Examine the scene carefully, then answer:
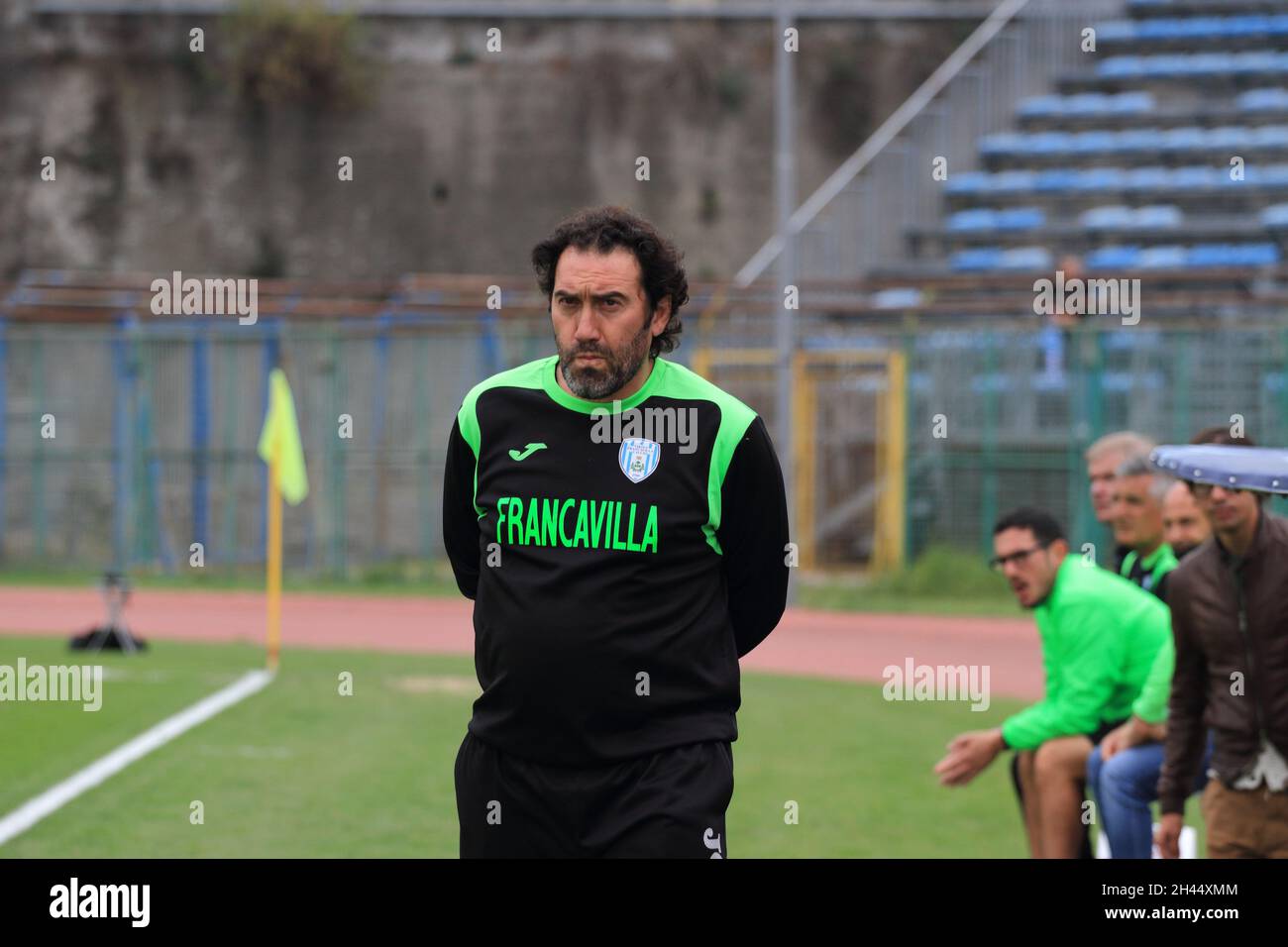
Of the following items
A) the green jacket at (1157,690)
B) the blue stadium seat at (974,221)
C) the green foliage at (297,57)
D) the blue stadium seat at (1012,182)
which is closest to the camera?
the green jacket at (1157,690)

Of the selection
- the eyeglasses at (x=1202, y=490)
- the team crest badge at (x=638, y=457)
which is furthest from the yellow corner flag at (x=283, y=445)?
the team crest badge at (x=638, y=457)

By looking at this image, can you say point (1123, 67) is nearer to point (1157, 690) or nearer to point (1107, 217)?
point (1107, 217)

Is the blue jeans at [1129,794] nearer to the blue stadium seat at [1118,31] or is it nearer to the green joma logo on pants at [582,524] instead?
the green joma logo on pants at [582,524]

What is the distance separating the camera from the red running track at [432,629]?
18000 mm

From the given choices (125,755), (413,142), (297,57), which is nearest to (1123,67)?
(413,142)

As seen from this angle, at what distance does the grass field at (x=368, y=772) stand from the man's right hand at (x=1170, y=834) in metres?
2.97

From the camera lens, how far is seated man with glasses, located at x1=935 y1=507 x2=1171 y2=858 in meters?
7.59

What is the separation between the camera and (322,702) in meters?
14.1

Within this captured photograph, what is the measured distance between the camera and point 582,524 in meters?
4.42

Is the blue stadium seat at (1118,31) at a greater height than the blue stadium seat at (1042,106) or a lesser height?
greater

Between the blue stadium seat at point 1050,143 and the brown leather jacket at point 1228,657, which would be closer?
the brown leather jacket at point 1228,657

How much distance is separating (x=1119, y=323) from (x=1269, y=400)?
83.1 inches
